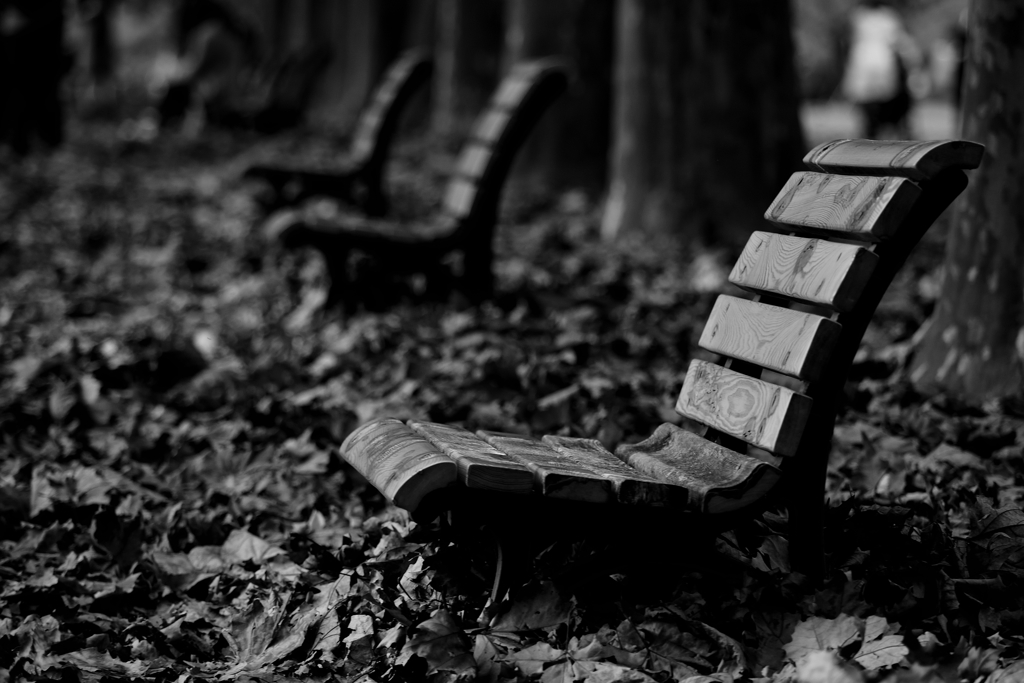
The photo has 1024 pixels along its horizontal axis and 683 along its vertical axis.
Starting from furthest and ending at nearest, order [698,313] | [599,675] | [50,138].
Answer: [50,138]
[698,313]
[599,675]

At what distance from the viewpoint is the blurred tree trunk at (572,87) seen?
9109 millimetres

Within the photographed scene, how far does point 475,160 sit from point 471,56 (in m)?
8.18

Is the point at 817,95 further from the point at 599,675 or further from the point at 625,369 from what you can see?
the point at 599,675

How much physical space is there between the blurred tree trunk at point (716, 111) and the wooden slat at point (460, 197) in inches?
65.6

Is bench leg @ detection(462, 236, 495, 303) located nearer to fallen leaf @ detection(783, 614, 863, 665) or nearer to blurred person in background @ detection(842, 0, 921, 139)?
fallen leaf @ detection(783, 614, 863, 665)

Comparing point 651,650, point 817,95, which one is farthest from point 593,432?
point 817,95

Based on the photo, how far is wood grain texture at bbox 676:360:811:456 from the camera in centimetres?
245

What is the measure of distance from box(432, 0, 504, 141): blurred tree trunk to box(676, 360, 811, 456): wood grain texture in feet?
Answer: 35.0

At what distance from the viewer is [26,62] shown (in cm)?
1285

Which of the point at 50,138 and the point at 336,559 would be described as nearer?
the point at 336,559

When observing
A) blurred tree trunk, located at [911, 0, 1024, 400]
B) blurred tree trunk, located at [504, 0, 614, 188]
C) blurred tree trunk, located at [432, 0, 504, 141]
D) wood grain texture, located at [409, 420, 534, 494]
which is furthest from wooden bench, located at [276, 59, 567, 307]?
blurred tree trunk, located at [432, 0, 504, 141]

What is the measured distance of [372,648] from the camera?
2.54 meters

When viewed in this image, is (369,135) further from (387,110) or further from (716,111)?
(716,111)

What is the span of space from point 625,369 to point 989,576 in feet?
6.50
